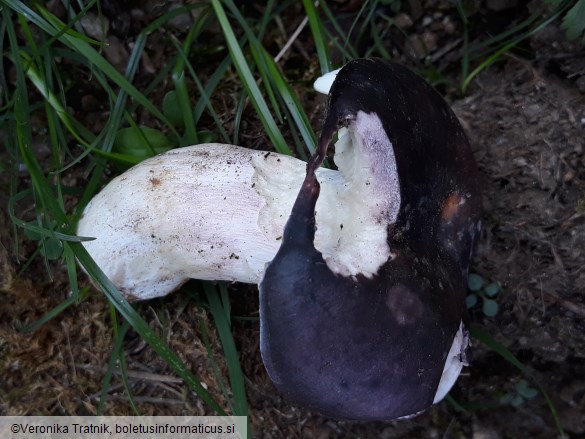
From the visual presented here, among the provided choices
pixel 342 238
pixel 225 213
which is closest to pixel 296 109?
pixel 225 213

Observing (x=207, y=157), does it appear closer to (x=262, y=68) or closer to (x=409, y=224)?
(x=262, y=68)

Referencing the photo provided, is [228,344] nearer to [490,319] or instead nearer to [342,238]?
[342,238]

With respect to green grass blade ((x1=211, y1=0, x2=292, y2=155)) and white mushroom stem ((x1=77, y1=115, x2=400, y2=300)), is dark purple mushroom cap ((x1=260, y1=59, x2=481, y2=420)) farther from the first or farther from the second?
green grass blade ((x1=211, y1=0, x2=292, y2=155))

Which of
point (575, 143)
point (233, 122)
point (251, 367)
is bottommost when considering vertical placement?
point (251, 367)

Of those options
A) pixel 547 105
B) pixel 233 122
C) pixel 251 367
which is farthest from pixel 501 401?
pixel 233 122

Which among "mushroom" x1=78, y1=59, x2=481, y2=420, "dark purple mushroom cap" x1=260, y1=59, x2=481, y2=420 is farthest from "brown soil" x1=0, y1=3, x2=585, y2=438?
"dark purple mushroom cap" x1=260, y1=59, x2=481, y2=420

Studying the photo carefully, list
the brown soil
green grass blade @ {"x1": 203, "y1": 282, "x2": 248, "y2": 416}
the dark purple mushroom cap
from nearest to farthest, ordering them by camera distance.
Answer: the dark purple mushroom cap < green grass blade @ {"x1": 203, "y1": 282, "x2": 248, "y2": 416} < the brown soil
